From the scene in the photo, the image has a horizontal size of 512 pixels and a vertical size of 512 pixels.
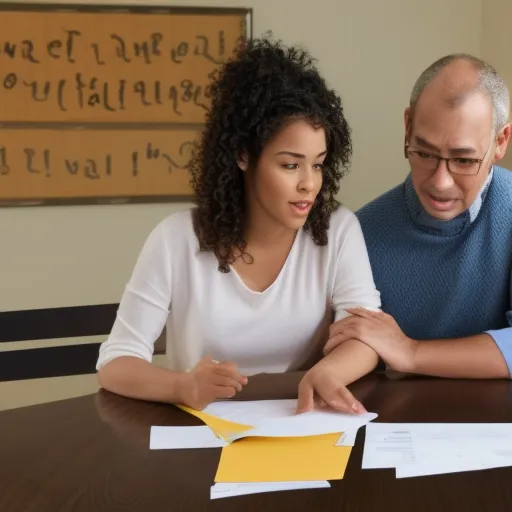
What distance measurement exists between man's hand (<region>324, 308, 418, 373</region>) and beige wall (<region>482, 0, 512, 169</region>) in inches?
55.2

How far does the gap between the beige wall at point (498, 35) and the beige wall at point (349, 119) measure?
5cm

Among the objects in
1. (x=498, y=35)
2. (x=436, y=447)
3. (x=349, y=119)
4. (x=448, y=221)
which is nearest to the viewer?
(x=436, y=447)

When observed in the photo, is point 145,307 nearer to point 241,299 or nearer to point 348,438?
point 241,299

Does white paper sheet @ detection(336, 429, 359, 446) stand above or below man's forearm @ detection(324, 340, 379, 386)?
below

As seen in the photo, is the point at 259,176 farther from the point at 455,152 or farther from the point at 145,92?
the point at 145,92

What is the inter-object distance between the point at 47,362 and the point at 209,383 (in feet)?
3.81

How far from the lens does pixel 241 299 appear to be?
1.72m

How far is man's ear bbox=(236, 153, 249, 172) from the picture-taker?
5.62ft

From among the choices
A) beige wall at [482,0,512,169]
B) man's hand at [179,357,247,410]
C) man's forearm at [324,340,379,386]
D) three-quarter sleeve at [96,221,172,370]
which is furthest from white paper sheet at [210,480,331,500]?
beige wall at [482,0,512,169]

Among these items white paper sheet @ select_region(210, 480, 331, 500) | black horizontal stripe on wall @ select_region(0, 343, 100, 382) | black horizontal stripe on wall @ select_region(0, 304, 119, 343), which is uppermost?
white paper sheet @ select_region(210, 480, 331, 500)

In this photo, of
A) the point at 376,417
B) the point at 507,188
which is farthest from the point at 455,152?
the point at 376,417

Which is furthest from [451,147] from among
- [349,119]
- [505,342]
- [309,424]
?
[349,119]

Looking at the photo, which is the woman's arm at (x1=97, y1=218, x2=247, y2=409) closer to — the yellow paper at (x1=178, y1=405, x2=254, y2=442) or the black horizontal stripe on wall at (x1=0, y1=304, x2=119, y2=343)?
the yellow paper at (x1=178, y1=405, x2=254, y2=442)

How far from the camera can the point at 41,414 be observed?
146 centimetres
